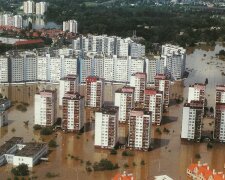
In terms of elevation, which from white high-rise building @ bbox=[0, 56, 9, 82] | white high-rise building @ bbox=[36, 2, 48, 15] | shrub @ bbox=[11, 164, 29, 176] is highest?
white high-rise building @ bbox=[36, 2, 48, 15]

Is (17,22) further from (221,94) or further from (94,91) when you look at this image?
(221,94)

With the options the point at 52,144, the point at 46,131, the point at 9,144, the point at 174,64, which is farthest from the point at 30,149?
the point at 174,64

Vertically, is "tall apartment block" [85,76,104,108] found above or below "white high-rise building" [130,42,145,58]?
below

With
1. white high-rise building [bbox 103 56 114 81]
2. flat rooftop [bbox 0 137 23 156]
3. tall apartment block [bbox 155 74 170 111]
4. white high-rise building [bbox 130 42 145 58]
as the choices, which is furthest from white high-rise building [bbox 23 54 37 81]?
flat rooftop [bbox 0 137 23 156]

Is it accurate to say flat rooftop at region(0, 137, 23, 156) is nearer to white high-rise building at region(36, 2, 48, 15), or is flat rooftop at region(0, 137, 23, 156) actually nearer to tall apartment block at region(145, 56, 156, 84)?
tall apartment block at region(145, 56, 156, 84)

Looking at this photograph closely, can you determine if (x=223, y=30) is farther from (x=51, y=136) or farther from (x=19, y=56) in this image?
(x=51, y=136)

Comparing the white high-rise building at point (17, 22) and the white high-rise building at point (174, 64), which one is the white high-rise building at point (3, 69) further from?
the white high-rise building at point (17, 22)

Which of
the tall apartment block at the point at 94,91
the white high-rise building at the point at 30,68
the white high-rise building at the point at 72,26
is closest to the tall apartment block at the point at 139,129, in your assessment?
the tall apartment block at the point at 94,91
